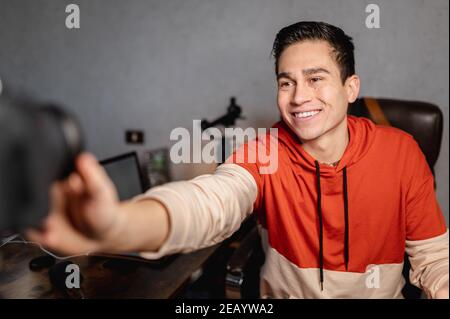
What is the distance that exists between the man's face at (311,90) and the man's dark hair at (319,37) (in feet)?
0.05

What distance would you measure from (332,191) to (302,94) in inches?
12.6

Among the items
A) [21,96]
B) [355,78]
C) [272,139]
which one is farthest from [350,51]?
[21,96]

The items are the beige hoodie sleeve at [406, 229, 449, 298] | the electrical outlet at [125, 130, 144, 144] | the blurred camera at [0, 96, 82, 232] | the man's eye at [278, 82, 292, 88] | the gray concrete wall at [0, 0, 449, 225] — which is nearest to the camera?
the blurred camera at [0, 96, 82, 232]

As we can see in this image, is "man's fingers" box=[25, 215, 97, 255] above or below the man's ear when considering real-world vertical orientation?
below

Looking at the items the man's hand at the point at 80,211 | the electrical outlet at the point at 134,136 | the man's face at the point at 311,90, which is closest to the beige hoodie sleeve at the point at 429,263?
the man's face at the point at 311,90

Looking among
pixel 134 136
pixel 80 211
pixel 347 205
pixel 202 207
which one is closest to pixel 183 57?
pixel 134 136

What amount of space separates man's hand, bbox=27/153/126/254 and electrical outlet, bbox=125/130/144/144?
1700 mm

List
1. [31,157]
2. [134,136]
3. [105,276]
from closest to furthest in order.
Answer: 1. [31,157]
2. [105,276]
3. [134,136]

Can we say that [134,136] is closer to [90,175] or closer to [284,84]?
[284,84]

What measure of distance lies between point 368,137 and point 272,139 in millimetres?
315

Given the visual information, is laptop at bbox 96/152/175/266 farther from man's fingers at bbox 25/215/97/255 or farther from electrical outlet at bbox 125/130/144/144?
man's fingers at bbox 25/215/97/255

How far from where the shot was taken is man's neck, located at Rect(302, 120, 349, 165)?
1125mm

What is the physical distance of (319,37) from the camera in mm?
1036

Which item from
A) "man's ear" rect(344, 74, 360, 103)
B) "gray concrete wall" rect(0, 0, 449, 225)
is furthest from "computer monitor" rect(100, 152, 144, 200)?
"man's ear" rect(344, 74, 360, 103)
